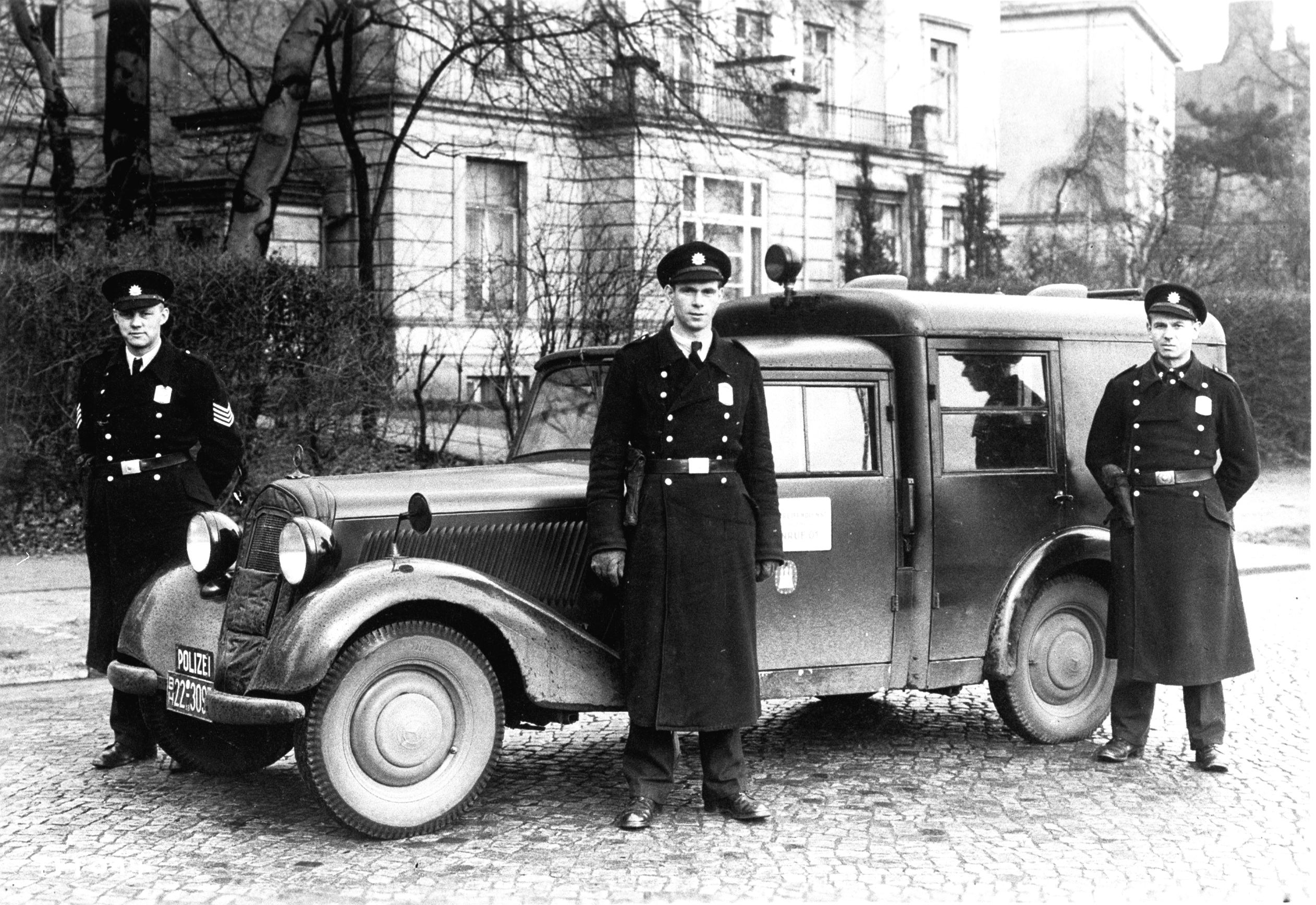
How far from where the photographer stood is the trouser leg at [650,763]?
5.96 meters

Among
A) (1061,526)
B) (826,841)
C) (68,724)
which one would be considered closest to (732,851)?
(826,841)

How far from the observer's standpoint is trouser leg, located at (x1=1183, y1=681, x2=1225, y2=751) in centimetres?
685

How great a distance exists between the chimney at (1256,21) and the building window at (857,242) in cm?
908

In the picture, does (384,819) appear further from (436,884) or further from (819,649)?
(819,649)

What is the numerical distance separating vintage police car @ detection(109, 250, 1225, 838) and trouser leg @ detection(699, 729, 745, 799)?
390 mm

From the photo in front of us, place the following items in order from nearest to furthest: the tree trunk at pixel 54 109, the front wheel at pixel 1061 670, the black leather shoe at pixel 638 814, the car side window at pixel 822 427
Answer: the black leather shoe at pixel 638 814
the car side window at pixel 822 427
the front wheel at pixel 1061 670
the tree trunk at pixel 54 109

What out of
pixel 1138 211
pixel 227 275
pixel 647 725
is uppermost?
pixel 1138 211

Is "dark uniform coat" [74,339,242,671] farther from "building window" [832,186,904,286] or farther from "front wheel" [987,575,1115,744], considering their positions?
"building window" [832,186,904,286]

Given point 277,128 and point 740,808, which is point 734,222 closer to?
point 277,128

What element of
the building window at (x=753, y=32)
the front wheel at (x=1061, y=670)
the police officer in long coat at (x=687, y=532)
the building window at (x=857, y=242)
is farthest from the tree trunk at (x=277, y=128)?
the building window at (x=857, y=242)

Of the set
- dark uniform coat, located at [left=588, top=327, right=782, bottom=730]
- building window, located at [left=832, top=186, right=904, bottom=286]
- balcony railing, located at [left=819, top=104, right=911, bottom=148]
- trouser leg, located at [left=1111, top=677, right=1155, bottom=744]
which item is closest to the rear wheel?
dark uniform coat, located at [left=588, top=327, right=782, bottom=730]

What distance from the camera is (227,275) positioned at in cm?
1356

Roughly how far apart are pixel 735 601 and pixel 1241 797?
218 centimetres

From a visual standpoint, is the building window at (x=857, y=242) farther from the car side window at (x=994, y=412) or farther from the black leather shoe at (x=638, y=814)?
the black leather shoe at (x=638, y=814)
